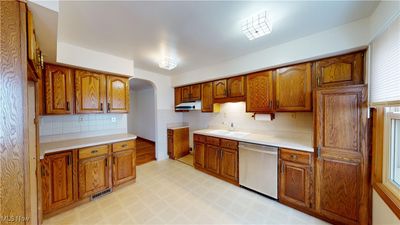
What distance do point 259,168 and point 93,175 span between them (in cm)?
256

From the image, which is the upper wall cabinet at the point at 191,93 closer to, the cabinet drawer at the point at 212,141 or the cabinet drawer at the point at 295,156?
the cabinet drawer at the point at 212,141

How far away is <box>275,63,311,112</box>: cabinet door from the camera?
2.13 m

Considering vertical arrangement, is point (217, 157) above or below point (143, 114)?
below

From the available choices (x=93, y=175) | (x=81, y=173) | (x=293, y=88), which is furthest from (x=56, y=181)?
(x=293, y=88)

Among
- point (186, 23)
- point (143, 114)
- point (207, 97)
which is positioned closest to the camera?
point (186, 23)

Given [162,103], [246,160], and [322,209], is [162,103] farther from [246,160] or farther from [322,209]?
[322,209]

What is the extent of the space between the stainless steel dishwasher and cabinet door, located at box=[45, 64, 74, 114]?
2.82m

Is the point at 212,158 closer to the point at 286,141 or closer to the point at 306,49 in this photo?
the point at 286,141

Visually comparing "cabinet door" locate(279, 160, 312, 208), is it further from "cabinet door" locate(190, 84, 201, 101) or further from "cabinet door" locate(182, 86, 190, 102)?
"cabinet door" locate(182, 86, 190, 102)

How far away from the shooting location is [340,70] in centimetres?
192

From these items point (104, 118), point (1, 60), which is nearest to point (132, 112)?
point (104, 118)

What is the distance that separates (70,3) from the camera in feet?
4.53

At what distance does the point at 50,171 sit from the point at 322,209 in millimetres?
3438

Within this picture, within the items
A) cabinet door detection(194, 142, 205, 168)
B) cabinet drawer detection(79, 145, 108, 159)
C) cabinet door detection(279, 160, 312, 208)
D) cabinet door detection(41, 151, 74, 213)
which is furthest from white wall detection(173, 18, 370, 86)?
cabinet door detection(41, 151, 74, 213)
